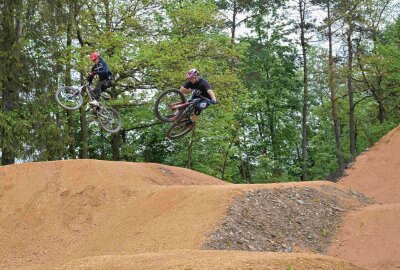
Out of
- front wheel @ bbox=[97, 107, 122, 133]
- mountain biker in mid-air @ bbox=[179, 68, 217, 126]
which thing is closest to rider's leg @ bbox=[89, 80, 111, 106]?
front wheel @ bbox=[97, 107, 122, 133]

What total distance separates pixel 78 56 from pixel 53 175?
7.67m

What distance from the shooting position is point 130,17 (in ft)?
82.4

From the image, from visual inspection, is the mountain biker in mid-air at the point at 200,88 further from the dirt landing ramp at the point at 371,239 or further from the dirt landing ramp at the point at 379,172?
the dirt landing ramp at the point at 379,172

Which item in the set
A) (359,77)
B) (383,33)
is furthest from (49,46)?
(383,33)

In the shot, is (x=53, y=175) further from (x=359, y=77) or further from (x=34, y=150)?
(x=359, y=77)

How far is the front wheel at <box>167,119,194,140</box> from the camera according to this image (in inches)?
491

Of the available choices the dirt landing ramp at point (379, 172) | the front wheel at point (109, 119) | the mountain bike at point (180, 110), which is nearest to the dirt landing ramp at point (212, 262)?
the mountain bike at point (180, 110)

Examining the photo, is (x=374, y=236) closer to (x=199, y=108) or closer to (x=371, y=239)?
(x=371, y=239)

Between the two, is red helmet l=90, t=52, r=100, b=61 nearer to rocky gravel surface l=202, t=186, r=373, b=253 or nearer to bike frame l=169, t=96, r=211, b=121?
bike frame l=169, t=96, r=211, b=121

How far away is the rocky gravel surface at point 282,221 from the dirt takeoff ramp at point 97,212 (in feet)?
1.20

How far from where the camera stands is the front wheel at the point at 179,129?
12477 millimetres

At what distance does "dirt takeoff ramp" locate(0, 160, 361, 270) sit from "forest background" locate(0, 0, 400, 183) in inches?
188

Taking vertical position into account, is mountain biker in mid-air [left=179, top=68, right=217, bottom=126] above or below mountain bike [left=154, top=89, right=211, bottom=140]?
above

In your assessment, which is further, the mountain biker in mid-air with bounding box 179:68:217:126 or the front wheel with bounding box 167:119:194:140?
the front wheel with bounding box 167:119:194:140
